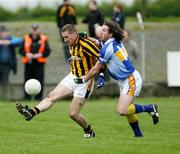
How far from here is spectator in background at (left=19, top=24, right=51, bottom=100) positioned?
87.6 ft

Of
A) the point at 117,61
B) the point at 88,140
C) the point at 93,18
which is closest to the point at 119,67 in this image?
the point at 117,61

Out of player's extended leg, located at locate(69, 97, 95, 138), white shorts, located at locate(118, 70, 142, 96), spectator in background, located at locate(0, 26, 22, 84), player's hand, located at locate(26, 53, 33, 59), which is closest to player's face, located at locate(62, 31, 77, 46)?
player's extended leg, located at locate(69, 97, 95, 138)

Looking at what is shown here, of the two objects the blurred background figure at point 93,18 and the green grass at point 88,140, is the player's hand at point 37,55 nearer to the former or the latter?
the blurred background figure at point 93,18

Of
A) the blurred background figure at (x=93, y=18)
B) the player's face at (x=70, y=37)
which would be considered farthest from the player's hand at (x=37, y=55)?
the player's face at (x=70, y=37)

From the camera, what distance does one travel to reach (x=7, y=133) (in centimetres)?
1680

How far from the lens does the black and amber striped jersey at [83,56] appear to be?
16109 mm

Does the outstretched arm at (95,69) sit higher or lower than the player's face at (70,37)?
lower

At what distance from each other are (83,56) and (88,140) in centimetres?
159

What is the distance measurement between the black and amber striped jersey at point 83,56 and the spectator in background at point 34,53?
10.4 metres

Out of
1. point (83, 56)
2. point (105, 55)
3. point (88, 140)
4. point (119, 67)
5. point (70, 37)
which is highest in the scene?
point (70, 37)

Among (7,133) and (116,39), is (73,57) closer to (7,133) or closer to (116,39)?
(116,39)

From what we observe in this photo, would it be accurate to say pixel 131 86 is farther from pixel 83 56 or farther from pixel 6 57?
pixel 6 57

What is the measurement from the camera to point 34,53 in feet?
88.1

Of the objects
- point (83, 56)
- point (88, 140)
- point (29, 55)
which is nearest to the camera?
point (88, 140)
